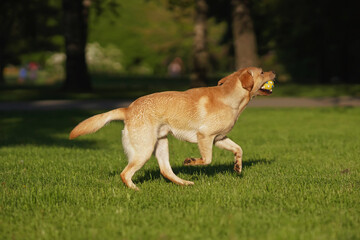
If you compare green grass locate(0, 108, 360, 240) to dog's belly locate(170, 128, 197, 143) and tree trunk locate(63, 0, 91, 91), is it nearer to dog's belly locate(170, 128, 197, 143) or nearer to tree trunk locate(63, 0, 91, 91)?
dog's belly locate(170, 128, 197, 143)

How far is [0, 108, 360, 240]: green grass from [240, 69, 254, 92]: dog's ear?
1.11 metres

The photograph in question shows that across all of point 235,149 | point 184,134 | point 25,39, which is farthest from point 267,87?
point 25,39

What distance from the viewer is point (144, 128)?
222 inches

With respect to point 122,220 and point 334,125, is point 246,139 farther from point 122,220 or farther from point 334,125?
point 122,220

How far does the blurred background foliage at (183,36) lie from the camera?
30219mm

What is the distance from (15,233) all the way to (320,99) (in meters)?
17.2

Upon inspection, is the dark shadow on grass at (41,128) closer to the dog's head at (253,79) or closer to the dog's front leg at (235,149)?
the dog's front leg at (235,149)

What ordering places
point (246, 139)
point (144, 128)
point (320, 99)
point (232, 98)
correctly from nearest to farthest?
point (144, 128), point (232, 98), point (246, 139), point (320, 99)

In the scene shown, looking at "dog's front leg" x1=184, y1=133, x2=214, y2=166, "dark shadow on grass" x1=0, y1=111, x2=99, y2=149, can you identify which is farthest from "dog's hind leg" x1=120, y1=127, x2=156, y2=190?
"dark shadow on grass" x1=0, y1=111, x2=99, y2=149

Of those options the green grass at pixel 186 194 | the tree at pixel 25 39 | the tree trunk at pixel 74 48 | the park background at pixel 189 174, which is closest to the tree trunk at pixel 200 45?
the park background at pixel 189 174

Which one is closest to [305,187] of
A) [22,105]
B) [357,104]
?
[357,104]

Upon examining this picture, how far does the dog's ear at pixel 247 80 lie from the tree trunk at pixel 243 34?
15.7 m

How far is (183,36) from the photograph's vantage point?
23.6 m

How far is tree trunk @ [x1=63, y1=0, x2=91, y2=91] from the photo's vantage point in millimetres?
21467
